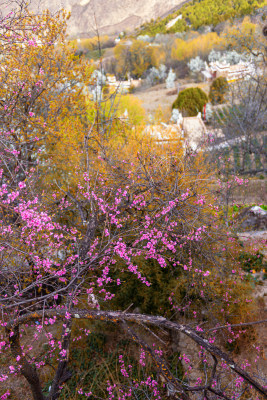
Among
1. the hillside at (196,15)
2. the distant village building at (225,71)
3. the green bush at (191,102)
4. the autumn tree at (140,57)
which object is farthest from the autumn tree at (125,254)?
the hillside at (196,15)

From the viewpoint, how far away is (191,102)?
28047 mm

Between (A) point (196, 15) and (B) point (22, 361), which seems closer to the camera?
(B) point (22, 361)

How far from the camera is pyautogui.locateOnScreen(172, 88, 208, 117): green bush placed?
28.1 m

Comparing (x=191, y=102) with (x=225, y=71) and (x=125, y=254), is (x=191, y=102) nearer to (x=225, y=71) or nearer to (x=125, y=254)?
(x=225, y=71)

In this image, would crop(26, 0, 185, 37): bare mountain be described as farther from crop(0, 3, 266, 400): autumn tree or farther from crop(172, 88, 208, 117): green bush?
crop(0, 3, 266, 400): autumn tree

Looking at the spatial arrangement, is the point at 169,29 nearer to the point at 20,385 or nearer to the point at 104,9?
the point at 104,9

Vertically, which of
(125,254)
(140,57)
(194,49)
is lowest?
(125,254)

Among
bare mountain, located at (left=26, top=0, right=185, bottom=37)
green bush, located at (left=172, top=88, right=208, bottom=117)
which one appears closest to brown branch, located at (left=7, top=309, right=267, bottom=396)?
green bush, located at (left=172, top=88, right=208, bottom=117)

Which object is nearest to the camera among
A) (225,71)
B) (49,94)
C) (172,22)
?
(49,94)

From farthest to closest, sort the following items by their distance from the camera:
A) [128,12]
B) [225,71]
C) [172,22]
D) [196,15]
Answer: [172,22] → [196,15] → [128,12] → [225,71]

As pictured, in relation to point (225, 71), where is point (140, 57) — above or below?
above

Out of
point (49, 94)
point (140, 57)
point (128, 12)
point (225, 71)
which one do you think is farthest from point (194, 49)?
point (49, 94)

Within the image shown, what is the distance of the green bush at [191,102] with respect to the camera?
2809 centimetres

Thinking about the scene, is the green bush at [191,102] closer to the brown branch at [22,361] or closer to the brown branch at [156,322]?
the brown branch at [22,361]
